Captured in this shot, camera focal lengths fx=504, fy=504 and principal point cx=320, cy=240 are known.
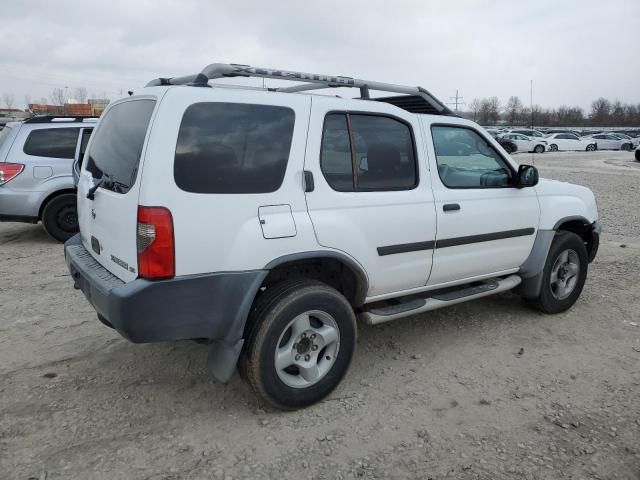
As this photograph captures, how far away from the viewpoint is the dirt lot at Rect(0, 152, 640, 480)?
2.68 metres

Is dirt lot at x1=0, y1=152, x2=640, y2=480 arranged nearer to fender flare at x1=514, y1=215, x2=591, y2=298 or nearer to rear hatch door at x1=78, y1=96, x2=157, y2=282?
fender flare at x1=514, y1=215, x2=591, y2=298

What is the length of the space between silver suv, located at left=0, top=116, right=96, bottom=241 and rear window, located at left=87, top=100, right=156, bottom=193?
4001mm

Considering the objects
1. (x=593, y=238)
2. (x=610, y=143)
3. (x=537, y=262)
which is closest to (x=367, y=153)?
(x=537, y=262)

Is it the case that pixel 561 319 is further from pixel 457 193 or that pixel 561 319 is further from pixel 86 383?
pixel 86 383

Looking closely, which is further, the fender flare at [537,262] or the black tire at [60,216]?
the black tire at [60,216]

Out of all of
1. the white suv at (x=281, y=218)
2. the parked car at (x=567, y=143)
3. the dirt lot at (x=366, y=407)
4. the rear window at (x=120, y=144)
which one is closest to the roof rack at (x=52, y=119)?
the dirt lot at (x=366, y=407)

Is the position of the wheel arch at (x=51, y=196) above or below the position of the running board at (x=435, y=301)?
above

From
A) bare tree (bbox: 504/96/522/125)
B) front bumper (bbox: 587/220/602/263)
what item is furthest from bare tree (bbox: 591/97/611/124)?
front bumper (bbox: 587/220/602/263)

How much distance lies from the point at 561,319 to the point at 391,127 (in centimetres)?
257

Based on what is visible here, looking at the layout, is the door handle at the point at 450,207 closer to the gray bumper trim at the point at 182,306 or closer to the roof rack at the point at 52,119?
the gray bumper trim at the point at 182,306

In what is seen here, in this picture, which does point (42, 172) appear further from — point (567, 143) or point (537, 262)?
point (567, 143)

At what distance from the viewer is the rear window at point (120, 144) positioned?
2793 mm

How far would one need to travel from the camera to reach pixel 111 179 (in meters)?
3.04

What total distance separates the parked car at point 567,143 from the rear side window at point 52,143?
1343 inches
